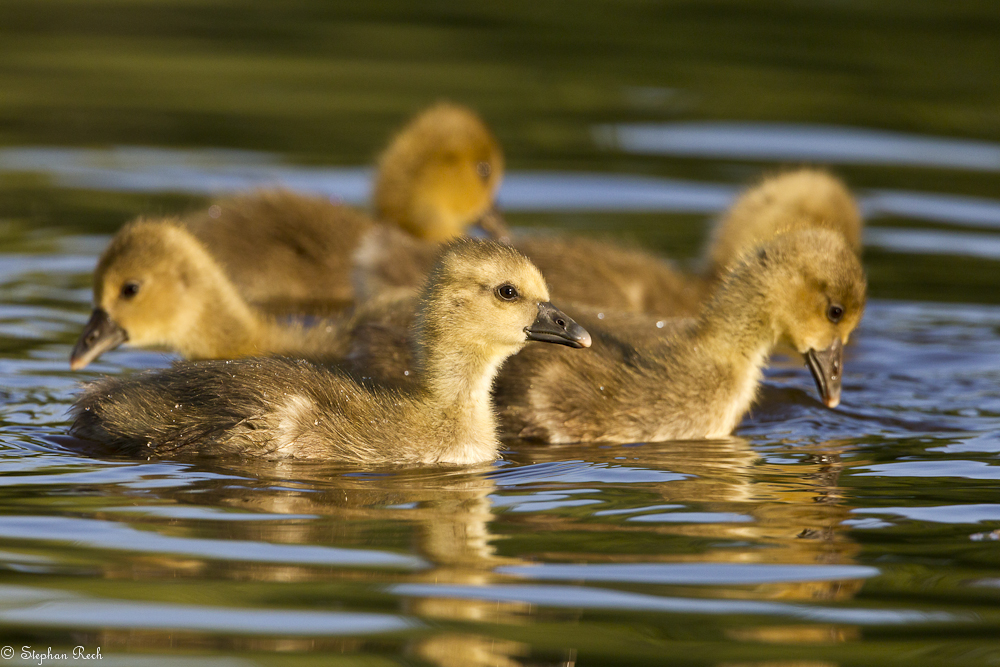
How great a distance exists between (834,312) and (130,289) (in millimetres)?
3361

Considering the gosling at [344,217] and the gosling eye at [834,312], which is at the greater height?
the gosling at [344,217]

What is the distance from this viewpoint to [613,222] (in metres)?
11.9

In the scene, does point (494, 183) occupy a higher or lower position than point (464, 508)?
higher

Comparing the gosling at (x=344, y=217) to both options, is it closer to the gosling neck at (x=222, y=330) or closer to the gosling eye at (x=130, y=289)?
the gosling neck at (x=222, y=330)

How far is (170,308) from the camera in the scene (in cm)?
770

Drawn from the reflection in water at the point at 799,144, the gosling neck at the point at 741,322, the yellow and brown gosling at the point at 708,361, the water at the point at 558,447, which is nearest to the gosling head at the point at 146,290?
the water at the point at 558,447

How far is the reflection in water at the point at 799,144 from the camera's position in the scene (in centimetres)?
1338

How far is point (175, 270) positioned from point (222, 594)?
3.38 metres

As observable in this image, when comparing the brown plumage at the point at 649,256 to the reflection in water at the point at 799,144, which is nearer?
the brown plumage at the point at 649,256

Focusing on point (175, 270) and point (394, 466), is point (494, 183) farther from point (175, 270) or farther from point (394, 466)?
point (394, 466)

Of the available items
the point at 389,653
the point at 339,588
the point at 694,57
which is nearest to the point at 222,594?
the point at 339,588

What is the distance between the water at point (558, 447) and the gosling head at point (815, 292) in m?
0.37

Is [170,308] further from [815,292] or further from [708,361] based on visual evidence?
[815,292]

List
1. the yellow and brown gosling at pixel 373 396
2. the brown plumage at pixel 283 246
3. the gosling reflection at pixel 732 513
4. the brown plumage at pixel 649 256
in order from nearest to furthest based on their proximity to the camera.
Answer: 1. the gosling reflection at pixel 732 513
2. the yellow and brown gosling at pixel 373 396
3. the brown plumage at pixel 649 256
4. the brown plumage at pixel 283 246
